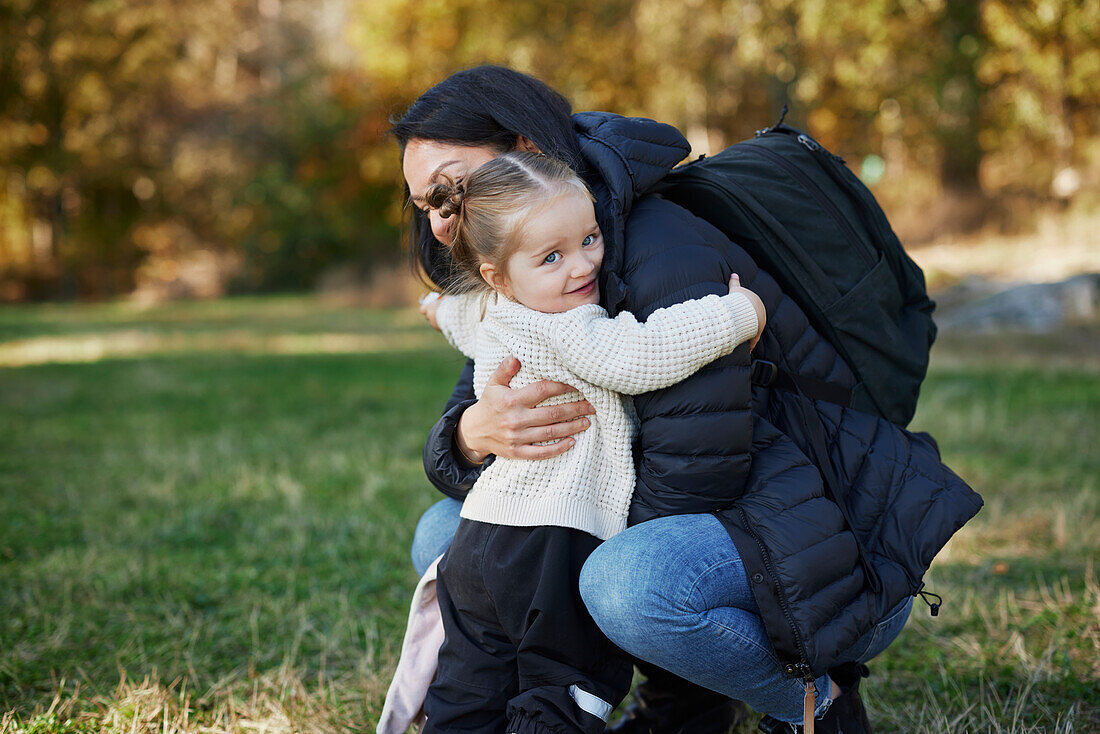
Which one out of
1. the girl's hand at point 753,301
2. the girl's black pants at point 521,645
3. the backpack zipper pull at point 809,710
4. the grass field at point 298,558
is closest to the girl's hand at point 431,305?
the girl's black pants at point 521,645

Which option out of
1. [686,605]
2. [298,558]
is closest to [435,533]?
[686,605]

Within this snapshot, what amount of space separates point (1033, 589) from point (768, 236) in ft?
6.48

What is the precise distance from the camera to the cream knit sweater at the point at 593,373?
1767 millimetres

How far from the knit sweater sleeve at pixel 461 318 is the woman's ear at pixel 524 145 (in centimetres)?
37

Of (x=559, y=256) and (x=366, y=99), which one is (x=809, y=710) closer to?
(x=559, y=256)

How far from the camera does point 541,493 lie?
1.91 m

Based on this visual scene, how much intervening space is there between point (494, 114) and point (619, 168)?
0.35 m

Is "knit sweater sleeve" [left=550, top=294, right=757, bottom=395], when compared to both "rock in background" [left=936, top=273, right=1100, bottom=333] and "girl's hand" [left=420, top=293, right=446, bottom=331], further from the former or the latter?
"rock in background" [left=936, top=273, right=1100, bottom=333]

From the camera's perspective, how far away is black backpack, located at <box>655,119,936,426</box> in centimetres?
199

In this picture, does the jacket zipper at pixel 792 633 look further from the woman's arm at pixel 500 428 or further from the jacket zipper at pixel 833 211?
the jacket zipper at pixel 833 211

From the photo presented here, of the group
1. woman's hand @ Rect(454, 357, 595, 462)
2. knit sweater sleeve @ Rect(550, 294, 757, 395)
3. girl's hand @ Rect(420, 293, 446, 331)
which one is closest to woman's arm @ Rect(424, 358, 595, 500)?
woman's hand @ Rect(454, 357, 595, 462)

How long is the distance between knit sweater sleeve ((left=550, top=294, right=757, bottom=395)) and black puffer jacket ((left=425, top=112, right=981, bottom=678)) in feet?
0.19

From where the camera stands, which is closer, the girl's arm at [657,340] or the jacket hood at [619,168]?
the girl's arm at [657,340]

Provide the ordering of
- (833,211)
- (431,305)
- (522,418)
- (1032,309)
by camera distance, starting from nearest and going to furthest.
Result: (522,418)
(833,211)
(431,305)
(1032,309)
